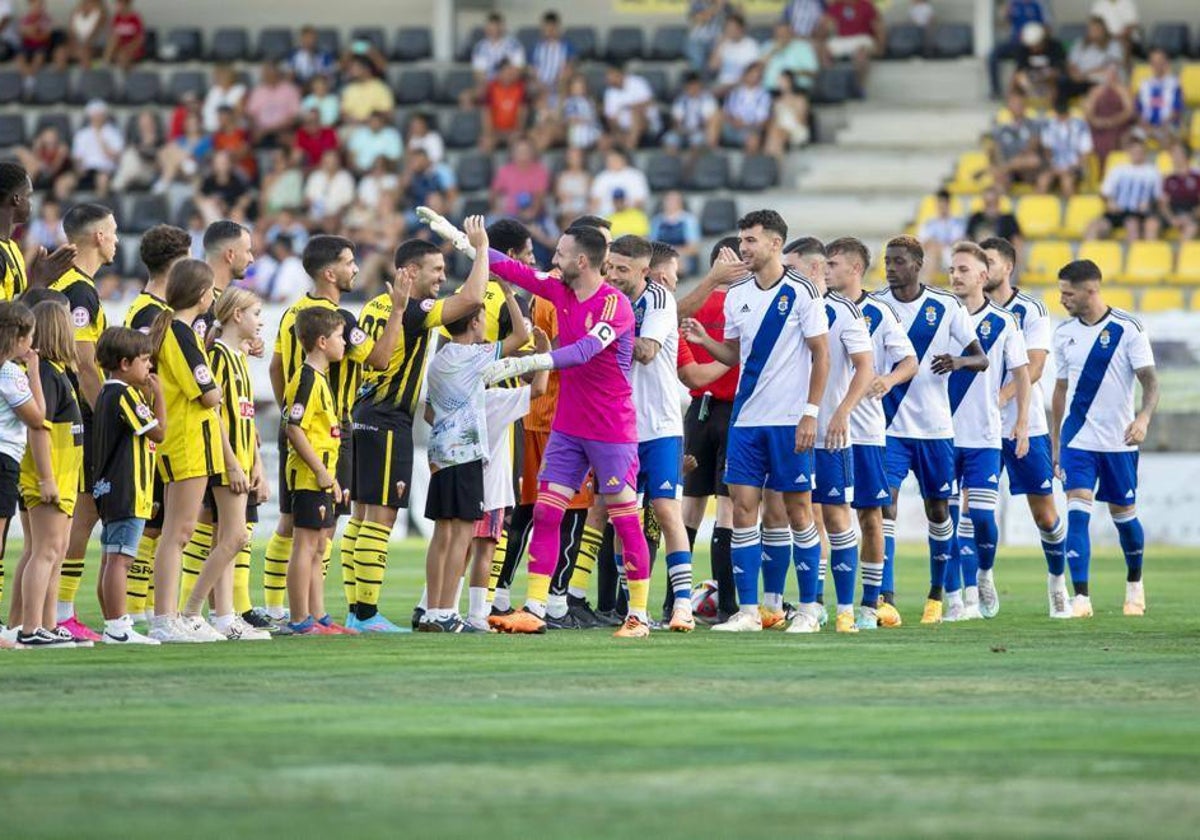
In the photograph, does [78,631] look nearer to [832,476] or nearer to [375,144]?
[832,476]

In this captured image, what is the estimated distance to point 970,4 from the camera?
3070 cm

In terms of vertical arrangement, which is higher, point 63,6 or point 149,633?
point 63,6

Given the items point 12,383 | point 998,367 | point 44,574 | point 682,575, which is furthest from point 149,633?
point 998,367

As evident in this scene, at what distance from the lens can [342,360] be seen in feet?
37.7

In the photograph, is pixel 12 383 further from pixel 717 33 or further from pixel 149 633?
pixel 717 33

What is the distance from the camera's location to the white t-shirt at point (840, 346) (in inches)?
465

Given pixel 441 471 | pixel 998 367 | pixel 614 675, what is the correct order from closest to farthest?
pixel 614 675, pixel 441 471, pixel 998 367

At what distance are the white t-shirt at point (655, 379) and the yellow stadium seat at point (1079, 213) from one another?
15.3m

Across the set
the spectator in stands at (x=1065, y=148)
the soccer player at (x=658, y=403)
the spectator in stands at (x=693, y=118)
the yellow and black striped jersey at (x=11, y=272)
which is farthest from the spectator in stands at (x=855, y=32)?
the yellow and black striped jersey at (x=11, y=272)

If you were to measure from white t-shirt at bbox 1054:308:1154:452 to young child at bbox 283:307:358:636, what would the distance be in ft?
18.2

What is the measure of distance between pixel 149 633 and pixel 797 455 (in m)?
3.49

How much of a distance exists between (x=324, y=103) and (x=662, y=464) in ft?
63.1

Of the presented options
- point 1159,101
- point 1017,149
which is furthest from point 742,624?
point 1159,101

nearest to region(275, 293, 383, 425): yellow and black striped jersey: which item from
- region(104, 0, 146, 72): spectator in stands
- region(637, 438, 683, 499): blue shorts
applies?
region(637, 438, 683, 499): blue shorts
